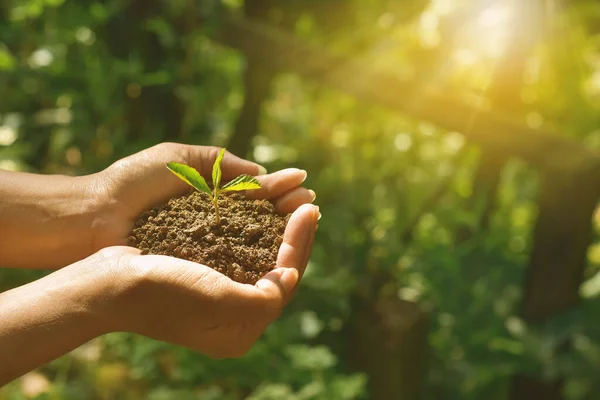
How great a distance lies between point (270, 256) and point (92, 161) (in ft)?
4.26

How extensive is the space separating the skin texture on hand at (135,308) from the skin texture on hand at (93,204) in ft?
0.95

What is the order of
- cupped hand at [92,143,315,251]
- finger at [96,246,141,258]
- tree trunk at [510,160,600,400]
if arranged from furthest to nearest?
tree trunk at [510,160,600,400] < cupped hand at [92,143,315,251] < finger at [96,246,141,258]

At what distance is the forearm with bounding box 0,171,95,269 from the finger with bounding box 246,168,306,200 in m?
0.43

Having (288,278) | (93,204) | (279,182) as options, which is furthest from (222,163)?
(288,278)

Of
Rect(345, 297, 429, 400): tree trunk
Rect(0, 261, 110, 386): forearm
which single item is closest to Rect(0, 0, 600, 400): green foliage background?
Rect(345, 297, 429, 400): tree trunk

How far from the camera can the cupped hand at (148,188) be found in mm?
1606

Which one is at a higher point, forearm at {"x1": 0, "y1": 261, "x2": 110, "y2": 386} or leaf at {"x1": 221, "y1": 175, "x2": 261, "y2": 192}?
leaf at {"x1": 221, "y1": 175, "x2": 261, "y2": 192}

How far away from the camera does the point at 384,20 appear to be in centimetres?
283

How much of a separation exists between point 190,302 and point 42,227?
58 cm

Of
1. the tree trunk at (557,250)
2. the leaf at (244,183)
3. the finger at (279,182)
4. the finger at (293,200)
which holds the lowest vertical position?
the tree trunk at (557,250)

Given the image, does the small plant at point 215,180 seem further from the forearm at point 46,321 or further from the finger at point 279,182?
the forearm at point 46,321

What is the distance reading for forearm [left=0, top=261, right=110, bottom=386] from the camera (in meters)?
1.23

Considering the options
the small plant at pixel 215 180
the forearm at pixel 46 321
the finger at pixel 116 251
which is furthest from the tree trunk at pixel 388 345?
the forearm at pixel 46 321

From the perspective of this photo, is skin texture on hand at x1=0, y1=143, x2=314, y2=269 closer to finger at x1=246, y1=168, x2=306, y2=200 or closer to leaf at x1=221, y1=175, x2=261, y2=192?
Result: finger at x1=246, y1=168, x2=306, y2=200
